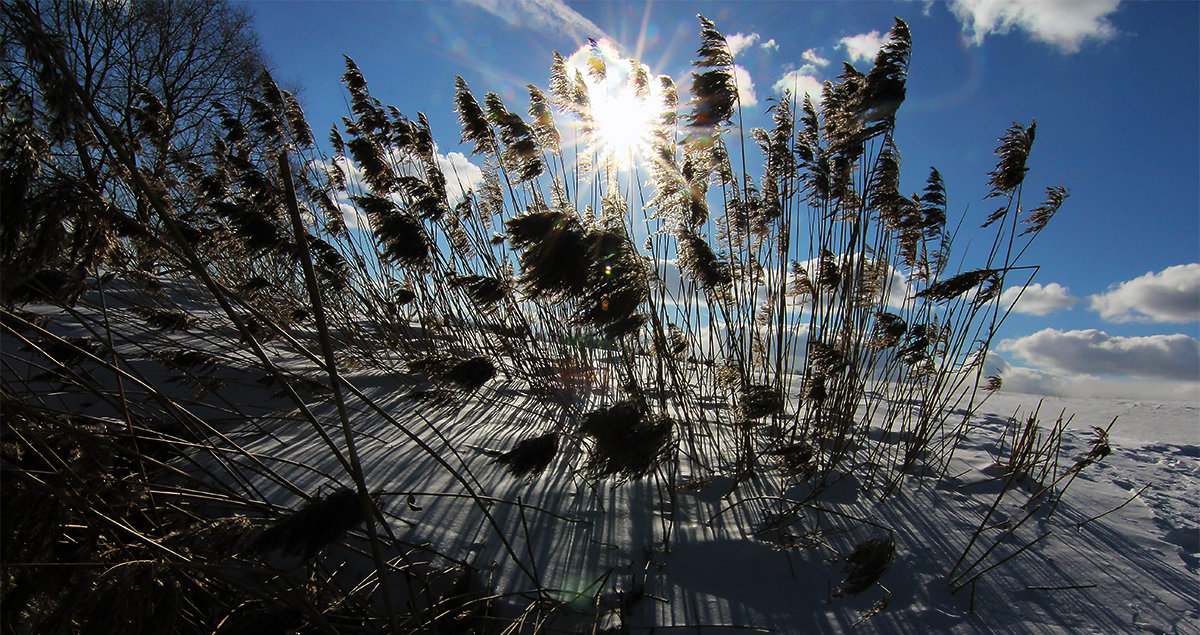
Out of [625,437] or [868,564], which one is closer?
[625,437]

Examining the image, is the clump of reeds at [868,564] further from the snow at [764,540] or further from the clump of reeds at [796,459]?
the clump of reeds at [796,459]

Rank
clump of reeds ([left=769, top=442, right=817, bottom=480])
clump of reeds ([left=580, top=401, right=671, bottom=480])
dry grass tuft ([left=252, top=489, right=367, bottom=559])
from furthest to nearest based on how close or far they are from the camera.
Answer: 1. clump of reeds ([left=769, top=442, right=817, bottom=480])
2. clump of reeds ([left=580, top=401, right=671, bottom=480])
3. dry grass tuft ([left=252, top=489, right=367, bottom=559])

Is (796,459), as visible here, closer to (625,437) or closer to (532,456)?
(625,437)

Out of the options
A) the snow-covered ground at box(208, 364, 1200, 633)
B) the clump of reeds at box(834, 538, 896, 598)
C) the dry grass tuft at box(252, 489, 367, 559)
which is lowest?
the snow-covered ground at box(208, 364, 1200, 633)

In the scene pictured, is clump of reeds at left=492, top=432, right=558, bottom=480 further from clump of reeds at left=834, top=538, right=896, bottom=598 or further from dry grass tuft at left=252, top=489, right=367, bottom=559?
clump of reeds at left=834, top=538, right=896, bottom=598

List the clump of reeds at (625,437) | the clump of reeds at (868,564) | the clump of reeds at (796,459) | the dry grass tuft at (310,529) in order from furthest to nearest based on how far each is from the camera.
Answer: the clump of reeds at (796,459) < the clump of reeds at (868,564) < the clump of reeds at (625,437) < the dry grass tuft at (310,529)

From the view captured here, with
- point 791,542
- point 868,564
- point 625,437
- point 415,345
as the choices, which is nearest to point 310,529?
point 625,437

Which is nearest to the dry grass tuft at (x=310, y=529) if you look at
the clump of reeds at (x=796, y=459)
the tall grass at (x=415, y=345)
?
the tall grass at (x=415, y=345)

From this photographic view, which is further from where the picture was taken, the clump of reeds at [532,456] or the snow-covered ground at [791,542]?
the snow-covered ground at [791,542]

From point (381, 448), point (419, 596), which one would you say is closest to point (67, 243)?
point (419, 596)

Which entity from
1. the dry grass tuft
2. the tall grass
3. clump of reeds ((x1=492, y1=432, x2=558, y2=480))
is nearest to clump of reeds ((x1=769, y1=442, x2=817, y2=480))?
the tall grass

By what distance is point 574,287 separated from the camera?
4.86 feet

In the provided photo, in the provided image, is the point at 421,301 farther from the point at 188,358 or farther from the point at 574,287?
the point at 574,287

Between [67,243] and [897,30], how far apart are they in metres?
3.34
